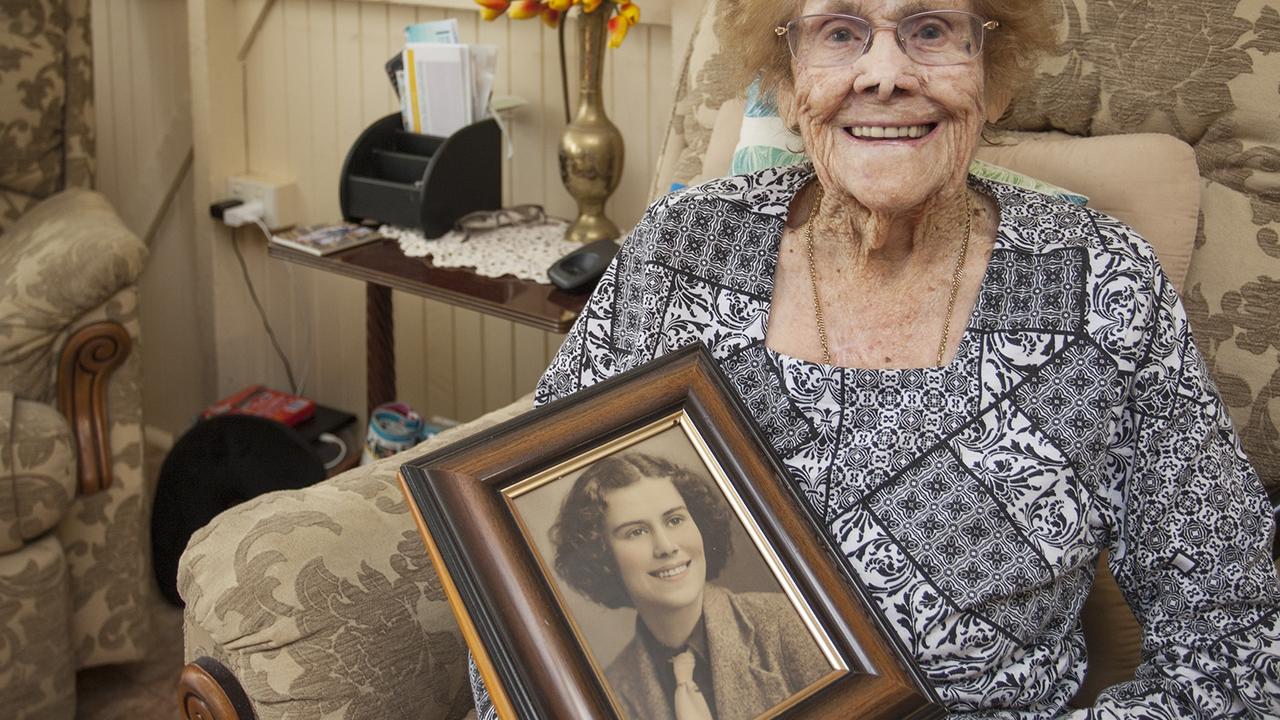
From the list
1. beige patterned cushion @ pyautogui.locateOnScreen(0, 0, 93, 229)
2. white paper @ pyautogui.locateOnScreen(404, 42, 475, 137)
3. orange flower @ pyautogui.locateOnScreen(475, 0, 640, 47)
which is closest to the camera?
orange flower @ pyautogui.locateOnScreen(475, 0, 640, 47)

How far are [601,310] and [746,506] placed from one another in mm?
308

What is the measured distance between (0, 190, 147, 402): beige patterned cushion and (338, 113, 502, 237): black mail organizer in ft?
1.23

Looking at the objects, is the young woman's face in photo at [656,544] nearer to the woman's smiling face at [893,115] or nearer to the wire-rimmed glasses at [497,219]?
the woman's smiling face at [893,115]

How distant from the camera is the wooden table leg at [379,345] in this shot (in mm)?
2098

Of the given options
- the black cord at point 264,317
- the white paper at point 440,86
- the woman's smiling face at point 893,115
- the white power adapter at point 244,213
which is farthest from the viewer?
the black cord at point 264,317

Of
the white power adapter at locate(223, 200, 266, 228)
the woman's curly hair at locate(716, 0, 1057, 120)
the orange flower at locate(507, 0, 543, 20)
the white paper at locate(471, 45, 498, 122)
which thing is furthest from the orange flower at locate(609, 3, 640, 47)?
the white power adapter at locate(223, 200, 266, 228)

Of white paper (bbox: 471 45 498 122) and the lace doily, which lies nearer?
the lace doily

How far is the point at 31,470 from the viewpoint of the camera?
177 cm

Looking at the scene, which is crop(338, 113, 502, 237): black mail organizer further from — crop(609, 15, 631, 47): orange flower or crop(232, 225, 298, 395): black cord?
crop(232, 225, 298, 395): black cord

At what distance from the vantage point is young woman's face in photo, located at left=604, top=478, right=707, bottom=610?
80 cm

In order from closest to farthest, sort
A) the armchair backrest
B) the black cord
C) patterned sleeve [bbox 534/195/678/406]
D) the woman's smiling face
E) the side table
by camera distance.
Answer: the woman's smiling face
patterned sleeve [bbox 534/195/678/406]
the armchair backrest
the side table
the black cord

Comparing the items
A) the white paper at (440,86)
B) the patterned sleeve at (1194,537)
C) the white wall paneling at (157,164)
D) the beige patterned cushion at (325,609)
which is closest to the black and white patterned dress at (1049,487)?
the patterned sleeve at (1194,537)

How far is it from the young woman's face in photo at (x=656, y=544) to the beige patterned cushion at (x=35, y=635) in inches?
52.2

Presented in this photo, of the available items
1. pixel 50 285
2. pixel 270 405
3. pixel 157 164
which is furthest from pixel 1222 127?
pixel 157 164
